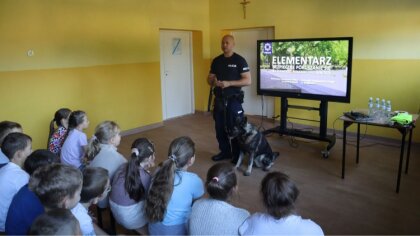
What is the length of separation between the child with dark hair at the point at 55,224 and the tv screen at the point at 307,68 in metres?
3.80

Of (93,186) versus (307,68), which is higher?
(307,68)

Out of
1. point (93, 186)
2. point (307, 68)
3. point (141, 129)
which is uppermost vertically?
point (307, 68)

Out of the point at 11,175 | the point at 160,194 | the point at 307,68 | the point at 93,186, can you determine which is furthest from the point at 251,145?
the point at 11,175

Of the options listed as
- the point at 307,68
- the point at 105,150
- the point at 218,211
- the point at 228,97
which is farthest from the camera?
the point at 307,68

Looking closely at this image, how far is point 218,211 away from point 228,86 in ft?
8.22

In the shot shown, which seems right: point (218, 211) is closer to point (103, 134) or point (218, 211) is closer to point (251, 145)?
point (103, 134)

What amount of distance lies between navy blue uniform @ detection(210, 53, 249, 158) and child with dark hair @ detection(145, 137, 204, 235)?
1965mm

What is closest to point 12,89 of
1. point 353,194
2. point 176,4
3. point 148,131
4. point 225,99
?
point 148,131

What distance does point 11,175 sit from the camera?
6.46 feet

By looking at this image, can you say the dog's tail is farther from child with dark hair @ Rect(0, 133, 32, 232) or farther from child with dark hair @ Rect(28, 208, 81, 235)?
child with dark hair @ Rect(28, 208, 81, 235)

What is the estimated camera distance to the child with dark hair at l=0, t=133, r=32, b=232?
1936mm

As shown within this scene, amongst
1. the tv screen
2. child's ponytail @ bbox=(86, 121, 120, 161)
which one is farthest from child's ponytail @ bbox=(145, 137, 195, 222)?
the tv screen

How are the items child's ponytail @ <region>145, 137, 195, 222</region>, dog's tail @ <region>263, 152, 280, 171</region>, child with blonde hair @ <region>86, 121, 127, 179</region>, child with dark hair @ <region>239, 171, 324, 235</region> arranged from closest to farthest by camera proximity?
1. child with dark hair @ <region>239, 171, 324, 235</region>
2. child's ponytail @ <region>145, 137, 195, 222</region>
3. child with blonde hair @ <region>86, 121, 127, 179</region>
4. dog's tail @ <region>263, 152, 280, 171</region>

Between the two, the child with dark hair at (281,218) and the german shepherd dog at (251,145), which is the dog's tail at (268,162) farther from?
the child with dark hair at (281,218)
